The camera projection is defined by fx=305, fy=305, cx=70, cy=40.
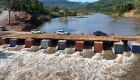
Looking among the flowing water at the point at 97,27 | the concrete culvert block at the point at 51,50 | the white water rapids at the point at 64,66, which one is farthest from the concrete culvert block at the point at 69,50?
the flowing water at the point at 97,27

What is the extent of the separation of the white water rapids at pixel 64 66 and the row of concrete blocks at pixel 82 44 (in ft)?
6.79

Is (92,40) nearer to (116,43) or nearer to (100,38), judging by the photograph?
(100,38)

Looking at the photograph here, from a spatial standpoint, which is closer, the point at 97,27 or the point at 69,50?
the point at 69,50

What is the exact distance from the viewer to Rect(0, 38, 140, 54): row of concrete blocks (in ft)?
176

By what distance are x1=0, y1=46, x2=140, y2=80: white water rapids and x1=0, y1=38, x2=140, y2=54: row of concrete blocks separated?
6.79 feet

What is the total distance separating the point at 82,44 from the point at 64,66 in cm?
1113

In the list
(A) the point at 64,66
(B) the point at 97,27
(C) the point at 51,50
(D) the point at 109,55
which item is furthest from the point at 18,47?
(B) the point at 97,27

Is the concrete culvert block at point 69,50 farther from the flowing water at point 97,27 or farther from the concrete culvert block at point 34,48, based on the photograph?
the flowing water at point 97,27

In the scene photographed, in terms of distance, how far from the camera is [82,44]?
5659cm

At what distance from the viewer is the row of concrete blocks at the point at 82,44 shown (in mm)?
53562

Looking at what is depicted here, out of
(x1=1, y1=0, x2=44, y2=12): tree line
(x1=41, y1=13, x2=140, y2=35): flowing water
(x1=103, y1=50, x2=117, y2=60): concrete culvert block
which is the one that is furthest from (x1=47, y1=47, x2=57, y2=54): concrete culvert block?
(x1=1, y1=0, x2=44, y2=12): tree line

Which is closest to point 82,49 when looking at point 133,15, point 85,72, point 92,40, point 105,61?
point 92,40

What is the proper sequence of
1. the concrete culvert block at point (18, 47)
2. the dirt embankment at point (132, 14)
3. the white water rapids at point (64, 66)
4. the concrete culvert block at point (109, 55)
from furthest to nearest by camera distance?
1. the dirt embankment at point (132, 14)
2. the concrete culvert block at point (18, 47)
3. the concrete culvert block at point (109, 55)
4. the white water rapids at point (64, 66)

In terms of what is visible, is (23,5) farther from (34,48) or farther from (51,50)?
(51,50)
